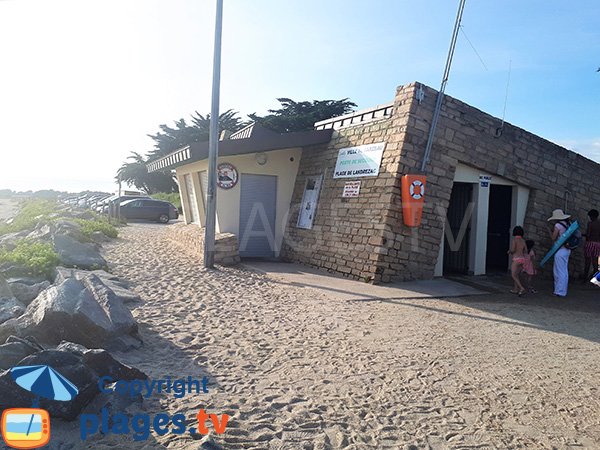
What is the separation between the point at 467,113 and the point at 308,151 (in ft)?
14.1

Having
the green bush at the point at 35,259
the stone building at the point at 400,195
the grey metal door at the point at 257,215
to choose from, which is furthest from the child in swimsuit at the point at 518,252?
the green bush at the point at 35,259

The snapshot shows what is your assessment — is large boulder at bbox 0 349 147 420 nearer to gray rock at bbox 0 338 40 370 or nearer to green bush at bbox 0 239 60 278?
gray rock at bbox 0 338 40 370

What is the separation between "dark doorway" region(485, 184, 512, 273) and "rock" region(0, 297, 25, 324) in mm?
10403

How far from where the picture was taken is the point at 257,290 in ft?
26.3

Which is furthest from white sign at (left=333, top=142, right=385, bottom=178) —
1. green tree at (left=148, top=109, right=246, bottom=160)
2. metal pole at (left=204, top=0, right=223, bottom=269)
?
green tree at (left=148, top=109, right=246, bottom=160)

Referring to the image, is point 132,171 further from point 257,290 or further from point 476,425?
point 476,425

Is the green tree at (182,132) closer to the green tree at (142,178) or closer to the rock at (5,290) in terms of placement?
the green tree at (142,178)

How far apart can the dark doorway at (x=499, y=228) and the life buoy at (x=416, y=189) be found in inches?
155

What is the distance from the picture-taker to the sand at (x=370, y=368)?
322 cm

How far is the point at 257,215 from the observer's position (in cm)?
1206

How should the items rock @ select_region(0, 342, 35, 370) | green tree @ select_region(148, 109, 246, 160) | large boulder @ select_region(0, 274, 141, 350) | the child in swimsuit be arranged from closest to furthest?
rock @ select_region(0, 342, 35, 370) < large boulder @ select_region(0, 274, 141, 350) < the child in swimsuit < green tree @ select_region(148, 109, 246, 160)

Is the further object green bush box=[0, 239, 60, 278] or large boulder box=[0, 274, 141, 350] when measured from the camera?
green bush box=[0, 239, 60, 278]

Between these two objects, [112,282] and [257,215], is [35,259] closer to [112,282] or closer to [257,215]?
[112,282]

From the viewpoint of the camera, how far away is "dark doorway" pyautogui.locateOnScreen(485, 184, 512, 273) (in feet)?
37.9
